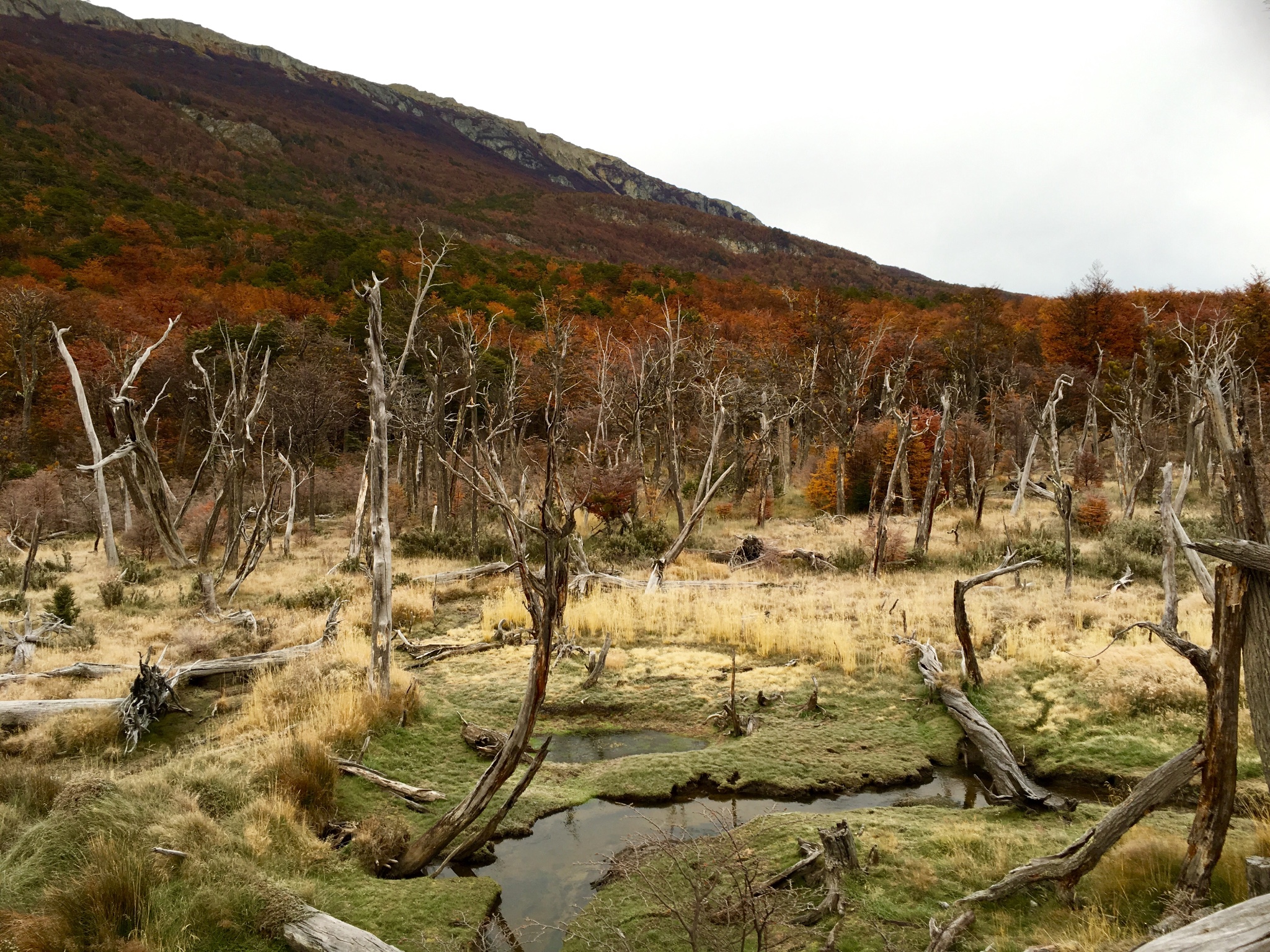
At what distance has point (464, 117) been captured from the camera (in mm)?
154625

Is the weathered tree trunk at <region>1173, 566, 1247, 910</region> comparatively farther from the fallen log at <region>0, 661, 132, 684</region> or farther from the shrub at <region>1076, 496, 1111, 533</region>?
the shrub at <region>1076, 496, 1111, 533</region>

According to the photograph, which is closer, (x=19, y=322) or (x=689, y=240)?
(x=19, y=322)

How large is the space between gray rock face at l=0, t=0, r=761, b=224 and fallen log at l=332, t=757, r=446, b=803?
115m

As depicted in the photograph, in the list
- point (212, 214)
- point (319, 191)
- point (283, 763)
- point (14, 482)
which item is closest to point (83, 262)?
point (212, 214)

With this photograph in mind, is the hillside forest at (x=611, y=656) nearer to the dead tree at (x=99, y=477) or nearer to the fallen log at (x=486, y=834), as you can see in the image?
the fallen log at (x=486, y=834)

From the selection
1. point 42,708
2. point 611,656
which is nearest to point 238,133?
point 611,656

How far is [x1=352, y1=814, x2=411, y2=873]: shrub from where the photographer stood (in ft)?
17.3

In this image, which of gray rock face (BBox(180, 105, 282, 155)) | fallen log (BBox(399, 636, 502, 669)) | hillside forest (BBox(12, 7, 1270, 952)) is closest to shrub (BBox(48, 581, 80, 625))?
hillside forest (BBox(12, 7, 1270, 952))

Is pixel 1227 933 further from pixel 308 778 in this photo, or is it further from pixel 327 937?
pixel 308 778

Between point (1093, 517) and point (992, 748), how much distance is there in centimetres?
1618

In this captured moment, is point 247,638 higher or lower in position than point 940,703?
lower

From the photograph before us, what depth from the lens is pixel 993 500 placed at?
26969 millimetres

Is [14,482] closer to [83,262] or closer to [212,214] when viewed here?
[83,262]

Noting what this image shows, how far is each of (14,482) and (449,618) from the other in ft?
71.1
